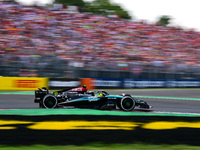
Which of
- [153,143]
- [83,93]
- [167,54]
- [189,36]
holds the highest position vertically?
[189,36]

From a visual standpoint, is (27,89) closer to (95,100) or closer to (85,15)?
(95,100)

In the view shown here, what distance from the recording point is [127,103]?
8.04m

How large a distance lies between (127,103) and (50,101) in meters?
2.19

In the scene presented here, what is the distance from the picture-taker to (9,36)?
52.3ft

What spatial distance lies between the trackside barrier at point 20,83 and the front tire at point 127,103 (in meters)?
7.83

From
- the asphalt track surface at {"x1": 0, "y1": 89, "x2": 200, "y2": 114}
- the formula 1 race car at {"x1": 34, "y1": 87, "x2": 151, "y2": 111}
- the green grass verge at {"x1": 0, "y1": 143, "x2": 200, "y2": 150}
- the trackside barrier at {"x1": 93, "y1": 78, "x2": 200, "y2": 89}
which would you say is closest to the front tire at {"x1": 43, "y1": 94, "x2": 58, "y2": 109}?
the formula 1 race car at {"x1": 34, "y1": 87, "x2": 151, "y2": 111}

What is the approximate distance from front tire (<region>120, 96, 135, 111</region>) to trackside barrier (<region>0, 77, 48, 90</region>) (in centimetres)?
783

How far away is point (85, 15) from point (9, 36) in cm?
712

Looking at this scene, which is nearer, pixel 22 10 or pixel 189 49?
pixel 22 10

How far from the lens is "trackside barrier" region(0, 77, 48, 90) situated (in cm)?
1420

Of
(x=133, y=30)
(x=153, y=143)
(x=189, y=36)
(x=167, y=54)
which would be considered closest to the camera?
(x=153, y=143)

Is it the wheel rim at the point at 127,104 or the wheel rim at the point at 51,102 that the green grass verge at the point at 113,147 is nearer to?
the wheel rim at the point at 127,104

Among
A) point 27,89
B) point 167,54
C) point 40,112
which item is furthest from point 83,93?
point 167,54

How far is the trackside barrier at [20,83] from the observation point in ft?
46.6
